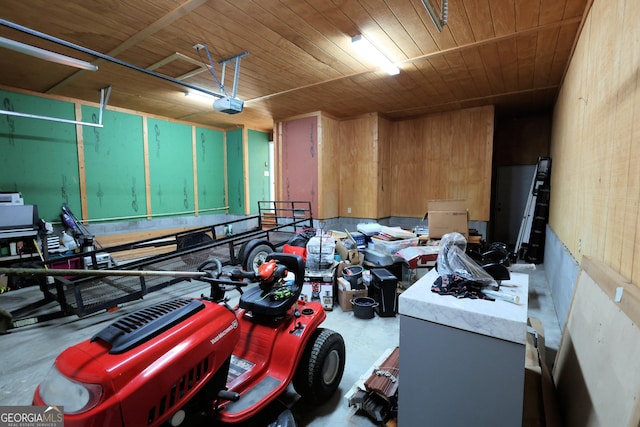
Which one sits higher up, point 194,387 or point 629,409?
point 629,409

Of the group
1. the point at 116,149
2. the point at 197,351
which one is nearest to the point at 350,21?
the point at 197,351

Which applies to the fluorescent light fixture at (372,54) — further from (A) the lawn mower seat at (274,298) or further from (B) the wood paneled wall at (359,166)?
(A) the lawn mower seat at (274,298)

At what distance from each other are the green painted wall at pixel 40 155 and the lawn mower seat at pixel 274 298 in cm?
559

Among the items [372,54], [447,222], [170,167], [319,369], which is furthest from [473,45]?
[170,167]

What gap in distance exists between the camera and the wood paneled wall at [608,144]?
Result: 137 cm

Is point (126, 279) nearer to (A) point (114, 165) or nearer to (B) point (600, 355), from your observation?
(A) point (114, 165)

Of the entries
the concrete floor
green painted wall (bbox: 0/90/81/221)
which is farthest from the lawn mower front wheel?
green painted wall (bbox: 0/90/81/221)

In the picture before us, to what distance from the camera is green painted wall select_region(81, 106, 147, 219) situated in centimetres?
574

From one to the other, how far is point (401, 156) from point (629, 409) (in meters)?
6.70

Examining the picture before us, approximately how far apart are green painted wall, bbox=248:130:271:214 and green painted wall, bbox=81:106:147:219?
257cm

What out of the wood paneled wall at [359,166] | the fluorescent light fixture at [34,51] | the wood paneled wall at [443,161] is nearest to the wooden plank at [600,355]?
the fluorescent light fixture at [34,51]

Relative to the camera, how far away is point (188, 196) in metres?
7.41

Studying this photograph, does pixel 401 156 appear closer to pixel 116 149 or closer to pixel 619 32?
pixel 619 32

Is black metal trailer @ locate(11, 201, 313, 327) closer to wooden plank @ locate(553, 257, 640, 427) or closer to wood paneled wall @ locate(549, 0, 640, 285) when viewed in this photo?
wooden plank @ locate(553, 257, 640, 427)
